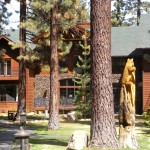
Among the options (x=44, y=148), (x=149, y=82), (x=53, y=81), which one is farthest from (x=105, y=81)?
(x=149, y=82)

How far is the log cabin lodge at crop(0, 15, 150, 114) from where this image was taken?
30.8 meters

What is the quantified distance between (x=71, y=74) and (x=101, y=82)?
75.1 ft

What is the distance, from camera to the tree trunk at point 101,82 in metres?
10.2

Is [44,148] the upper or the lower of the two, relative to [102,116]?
lower

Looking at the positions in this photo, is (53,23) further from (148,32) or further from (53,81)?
(148,32)

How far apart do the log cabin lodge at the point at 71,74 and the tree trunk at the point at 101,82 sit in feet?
62.8

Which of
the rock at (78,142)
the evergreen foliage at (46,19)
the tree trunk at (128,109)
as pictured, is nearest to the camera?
the rock at (78,142)

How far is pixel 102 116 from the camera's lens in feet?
33.6

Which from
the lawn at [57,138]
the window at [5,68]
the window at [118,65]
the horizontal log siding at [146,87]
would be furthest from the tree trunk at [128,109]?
the window at [5,68]

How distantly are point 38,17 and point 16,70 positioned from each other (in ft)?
42.8

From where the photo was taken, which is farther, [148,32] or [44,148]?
[148,32]

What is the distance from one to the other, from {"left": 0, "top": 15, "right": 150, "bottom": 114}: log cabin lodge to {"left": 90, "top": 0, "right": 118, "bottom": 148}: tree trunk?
62.8 feet

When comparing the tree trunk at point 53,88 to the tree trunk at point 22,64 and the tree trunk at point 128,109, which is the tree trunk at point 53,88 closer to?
the tree trunk at point 22,64

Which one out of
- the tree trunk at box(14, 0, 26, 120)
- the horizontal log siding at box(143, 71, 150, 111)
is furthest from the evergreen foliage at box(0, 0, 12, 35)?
the horizontal log siding at box(143, 71, 150, 111)
